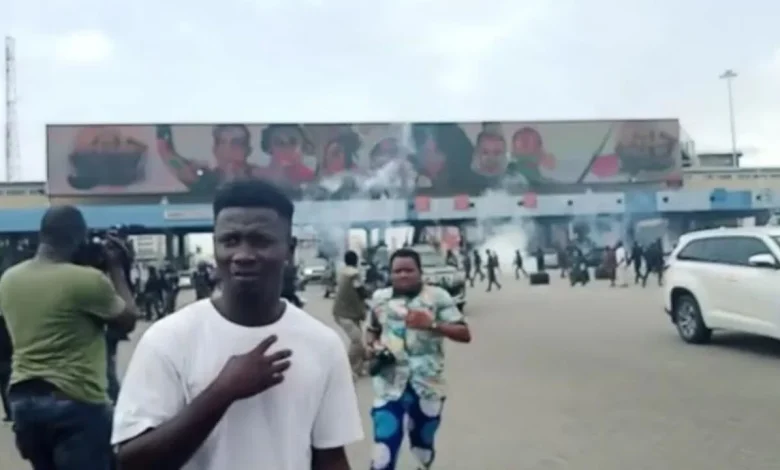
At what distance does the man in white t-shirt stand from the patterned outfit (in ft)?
9.71

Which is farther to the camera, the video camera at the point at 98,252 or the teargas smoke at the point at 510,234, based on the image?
the teargas smoke at the point at 510,234

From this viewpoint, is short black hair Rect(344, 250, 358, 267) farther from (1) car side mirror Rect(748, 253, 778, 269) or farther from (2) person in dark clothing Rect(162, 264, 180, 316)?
(2) person in dark clothing Rect(162, 264, 180, 316)

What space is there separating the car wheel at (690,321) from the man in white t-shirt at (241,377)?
38.4ft

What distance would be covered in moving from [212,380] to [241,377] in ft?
0.28

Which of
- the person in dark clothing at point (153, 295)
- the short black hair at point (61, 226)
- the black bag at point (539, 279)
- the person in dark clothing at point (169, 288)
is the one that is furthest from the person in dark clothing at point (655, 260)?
the short black hair at point (61, 226)

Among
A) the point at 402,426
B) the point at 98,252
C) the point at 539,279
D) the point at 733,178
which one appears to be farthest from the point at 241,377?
the point at 733,178

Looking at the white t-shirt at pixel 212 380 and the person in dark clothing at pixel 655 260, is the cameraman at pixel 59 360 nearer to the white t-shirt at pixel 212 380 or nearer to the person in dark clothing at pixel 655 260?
the white t-shirt at pixel 212 380

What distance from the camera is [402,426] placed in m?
5.08

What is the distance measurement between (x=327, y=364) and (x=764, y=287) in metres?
10.6

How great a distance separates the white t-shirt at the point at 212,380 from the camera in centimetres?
194

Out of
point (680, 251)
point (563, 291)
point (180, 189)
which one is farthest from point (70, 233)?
point (180, 189)

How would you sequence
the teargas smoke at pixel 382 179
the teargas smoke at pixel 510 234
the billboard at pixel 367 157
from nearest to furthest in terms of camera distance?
the teargas smoke at pixel 510 234, the billboard at pixel 367 157, the teargas smoke at pixel 382 179

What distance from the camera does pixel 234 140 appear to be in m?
53.8

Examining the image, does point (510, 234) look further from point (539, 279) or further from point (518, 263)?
point (539, 279)
